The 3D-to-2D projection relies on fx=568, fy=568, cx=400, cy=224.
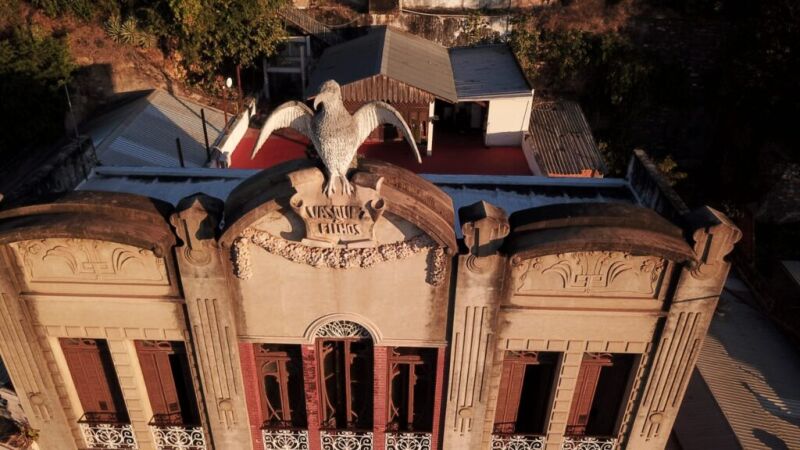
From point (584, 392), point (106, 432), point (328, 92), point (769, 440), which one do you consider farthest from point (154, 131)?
point (769, 440)

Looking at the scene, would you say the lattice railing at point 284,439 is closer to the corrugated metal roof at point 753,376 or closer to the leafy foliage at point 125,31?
the corrugated metal roof at point 753,376

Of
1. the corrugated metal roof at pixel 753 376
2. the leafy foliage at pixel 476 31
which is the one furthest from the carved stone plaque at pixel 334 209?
the leafy foliage at pixel 476 31

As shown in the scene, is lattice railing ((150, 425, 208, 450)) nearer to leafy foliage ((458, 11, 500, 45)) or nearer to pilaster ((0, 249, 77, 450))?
pilaster ((0, 249, 77, 450))

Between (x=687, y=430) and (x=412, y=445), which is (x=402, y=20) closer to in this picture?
(x=687, y=430)

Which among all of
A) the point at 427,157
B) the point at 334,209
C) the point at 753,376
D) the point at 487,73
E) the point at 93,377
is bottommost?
the point at 753,376

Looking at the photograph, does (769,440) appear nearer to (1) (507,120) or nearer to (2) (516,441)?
(2) (516,441)

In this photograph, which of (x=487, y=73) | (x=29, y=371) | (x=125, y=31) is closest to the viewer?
(x=29, y=371)

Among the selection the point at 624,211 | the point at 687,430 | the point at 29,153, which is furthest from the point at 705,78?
the point at 29,153
